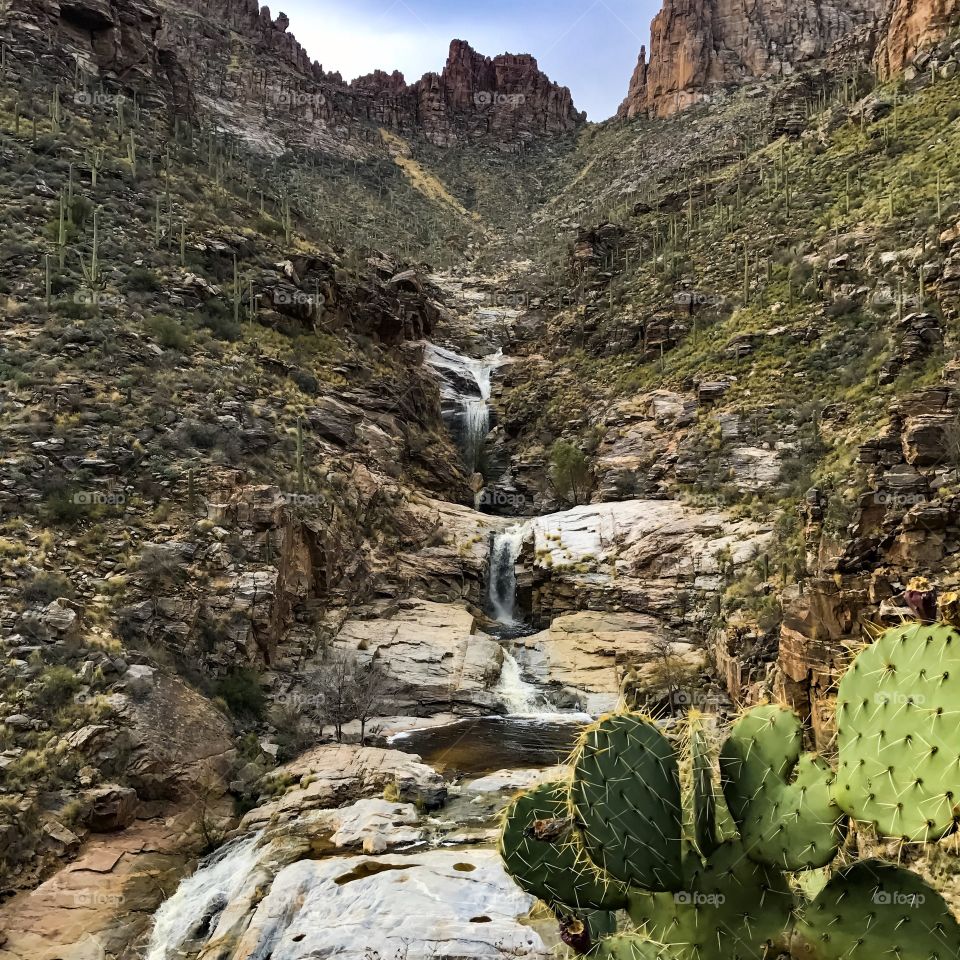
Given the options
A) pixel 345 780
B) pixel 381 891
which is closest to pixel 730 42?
pixel 345 780

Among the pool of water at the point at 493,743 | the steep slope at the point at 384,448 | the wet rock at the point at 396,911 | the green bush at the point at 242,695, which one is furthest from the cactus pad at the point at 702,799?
the green bush at the point at 242,695

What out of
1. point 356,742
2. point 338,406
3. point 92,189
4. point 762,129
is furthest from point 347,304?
point 762,129

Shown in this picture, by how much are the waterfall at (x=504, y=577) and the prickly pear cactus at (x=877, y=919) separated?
21644 millimetres

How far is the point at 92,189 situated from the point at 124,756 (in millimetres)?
26066

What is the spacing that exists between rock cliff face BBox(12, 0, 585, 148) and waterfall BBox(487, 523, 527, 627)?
3208 centimetres

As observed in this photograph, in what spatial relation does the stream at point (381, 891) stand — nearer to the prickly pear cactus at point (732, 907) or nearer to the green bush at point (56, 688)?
the prickly pear cactus at point (732, 907)

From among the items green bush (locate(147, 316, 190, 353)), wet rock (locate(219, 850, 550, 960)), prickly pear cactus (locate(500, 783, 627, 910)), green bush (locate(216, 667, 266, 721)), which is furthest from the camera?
green bush (locate(147, 316, 190, 353))

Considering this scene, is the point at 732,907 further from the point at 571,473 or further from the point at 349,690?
the point at 571,473

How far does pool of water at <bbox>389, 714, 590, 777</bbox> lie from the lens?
1432 centimetres

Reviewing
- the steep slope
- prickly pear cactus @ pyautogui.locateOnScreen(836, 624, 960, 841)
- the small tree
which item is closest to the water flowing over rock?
the steep slope

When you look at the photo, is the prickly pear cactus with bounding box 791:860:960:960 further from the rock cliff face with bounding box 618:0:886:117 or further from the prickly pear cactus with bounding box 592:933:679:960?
the rock cliff face with bounding box 618:0:886:117

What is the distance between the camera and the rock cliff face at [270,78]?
126ft

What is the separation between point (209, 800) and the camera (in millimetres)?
12773

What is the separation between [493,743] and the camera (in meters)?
15.8
